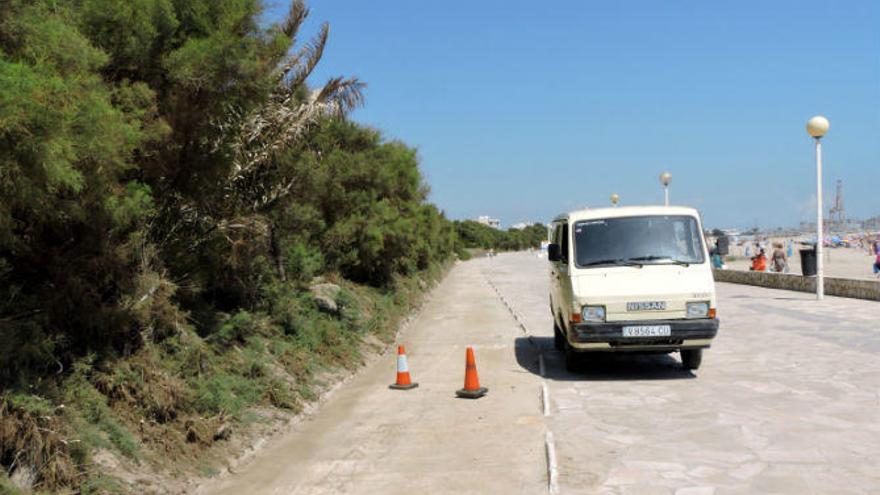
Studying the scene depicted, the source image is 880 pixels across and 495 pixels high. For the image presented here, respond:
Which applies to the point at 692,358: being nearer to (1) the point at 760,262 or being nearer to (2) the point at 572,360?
(2) the point at 572,360

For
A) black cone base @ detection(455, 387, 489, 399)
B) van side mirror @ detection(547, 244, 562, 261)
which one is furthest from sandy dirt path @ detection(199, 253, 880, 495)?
van side mirror @ detection(547, 244, 562, 261)

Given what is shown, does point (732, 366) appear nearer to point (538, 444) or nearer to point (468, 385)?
point (468, 385)

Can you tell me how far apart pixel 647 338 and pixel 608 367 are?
5.57 feet

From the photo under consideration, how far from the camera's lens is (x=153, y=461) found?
255 inches

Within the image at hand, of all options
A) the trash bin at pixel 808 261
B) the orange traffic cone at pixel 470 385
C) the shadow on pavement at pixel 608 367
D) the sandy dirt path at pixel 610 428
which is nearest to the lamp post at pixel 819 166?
the trash bin at pixel 808 261

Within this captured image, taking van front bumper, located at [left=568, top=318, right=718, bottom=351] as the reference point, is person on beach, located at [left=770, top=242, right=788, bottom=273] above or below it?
above

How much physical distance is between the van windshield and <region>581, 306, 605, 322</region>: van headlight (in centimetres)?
84

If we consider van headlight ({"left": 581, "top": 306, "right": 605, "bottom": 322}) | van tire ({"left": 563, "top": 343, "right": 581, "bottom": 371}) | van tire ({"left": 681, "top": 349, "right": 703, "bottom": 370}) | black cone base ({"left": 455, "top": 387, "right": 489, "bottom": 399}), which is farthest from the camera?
van tire ({"left": 563, "top": 343, "right": 581, "bottom": 371})

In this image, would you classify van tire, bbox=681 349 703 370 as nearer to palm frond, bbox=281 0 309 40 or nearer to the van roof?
the van roof

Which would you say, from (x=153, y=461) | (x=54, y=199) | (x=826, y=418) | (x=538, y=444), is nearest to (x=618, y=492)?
(x=538, y=444)

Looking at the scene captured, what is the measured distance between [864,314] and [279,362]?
13.5 meters

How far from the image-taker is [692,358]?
10969mm

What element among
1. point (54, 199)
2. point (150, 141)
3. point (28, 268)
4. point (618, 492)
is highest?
point (150, 141)

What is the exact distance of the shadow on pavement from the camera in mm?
10930
